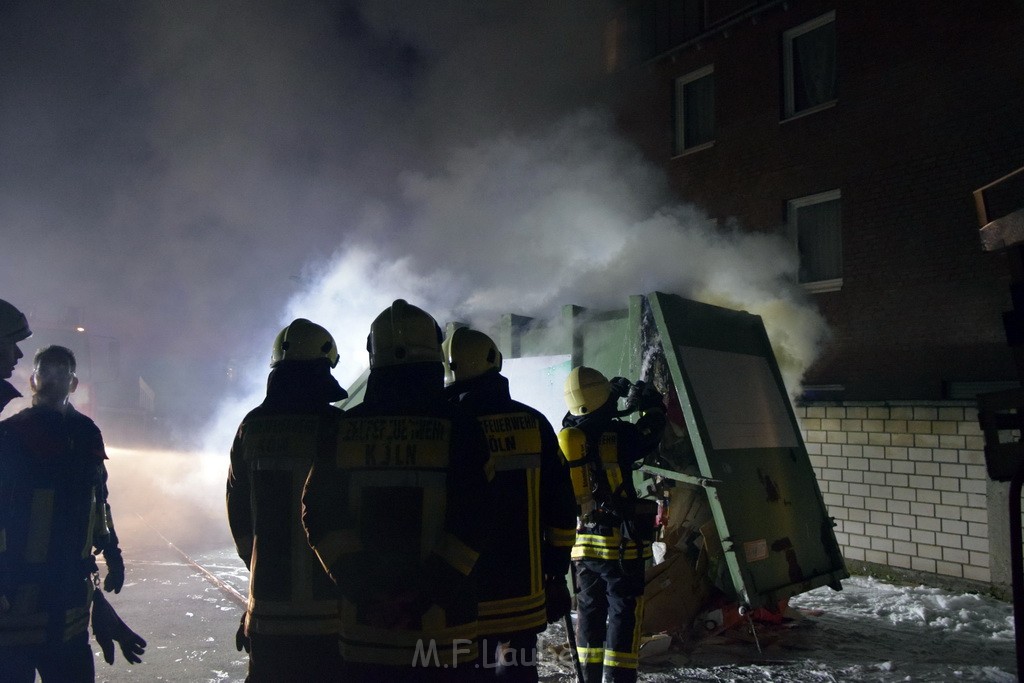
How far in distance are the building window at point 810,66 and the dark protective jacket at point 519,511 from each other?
815 centimetres

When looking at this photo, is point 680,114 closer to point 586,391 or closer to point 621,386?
point 621,386

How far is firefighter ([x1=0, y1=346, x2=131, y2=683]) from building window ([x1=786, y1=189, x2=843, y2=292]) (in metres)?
8.43

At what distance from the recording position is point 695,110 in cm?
1123

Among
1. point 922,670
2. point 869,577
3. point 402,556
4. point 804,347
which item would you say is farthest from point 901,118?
point 402,556

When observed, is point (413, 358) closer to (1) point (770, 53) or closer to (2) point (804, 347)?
(2) point (804, 347)

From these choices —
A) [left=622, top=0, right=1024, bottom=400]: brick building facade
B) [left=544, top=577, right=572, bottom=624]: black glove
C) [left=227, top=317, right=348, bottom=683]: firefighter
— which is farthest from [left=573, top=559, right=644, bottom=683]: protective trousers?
[left=622, top=0, right=1024, bottom=400]: brick building facade

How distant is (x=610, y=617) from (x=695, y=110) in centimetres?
930

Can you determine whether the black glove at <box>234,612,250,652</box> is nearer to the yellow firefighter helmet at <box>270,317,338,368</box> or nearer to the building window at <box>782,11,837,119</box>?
the yellow firefighter helmet at <box>270,317,338,368</box>

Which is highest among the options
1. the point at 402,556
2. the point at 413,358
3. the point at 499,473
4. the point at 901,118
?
the point at 901,118

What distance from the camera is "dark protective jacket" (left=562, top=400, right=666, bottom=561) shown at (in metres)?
3.97

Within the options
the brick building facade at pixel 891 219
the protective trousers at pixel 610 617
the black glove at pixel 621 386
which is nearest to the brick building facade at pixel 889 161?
the brick building facade at pixel 891 219

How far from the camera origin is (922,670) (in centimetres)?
471

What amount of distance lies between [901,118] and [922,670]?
6448 mm

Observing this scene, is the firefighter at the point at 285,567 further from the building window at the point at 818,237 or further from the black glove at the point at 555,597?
the building window at the point at 818,237
